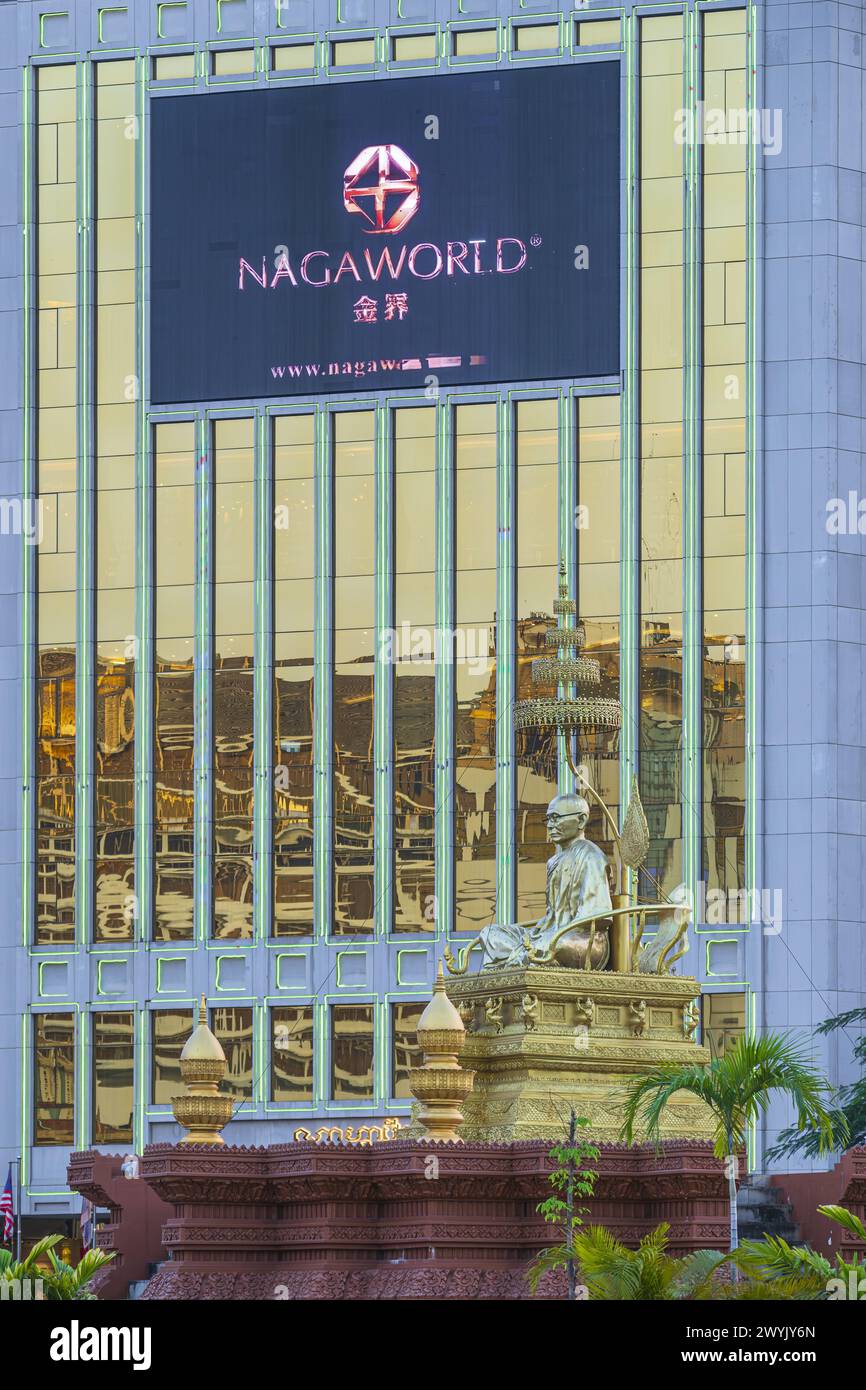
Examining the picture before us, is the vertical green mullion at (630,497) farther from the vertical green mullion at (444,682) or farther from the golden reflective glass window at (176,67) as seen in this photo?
the golden reflective glass window at (176,67)

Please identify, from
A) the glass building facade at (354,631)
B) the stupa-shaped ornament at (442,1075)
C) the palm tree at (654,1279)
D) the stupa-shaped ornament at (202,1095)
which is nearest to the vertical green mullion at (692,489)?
the glass building facade at (354,631)

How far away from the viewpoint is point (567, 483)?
7194cm

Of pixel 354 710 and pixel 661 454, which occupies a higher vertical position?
pixel 661 454

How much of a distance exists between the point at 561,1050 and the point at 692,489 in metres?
31.2

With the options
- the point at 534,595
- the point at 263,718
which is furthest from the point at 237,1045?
the point at 534,595

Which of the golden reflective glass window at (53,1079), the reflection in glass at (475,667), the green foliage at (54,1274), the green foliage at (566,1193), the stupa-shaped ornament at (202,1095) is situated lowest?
the golden reflective glass window at (53,1079)

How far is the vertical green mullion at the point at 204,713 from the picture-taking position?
7312cm

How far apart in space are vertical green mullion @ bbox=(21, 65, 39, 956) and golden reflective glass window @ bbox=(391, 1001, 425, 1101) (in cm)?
941

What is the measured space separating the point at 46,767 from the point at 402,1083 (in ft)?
39.6

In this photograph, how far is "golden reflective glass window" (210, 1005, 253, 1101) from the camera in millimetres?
72312

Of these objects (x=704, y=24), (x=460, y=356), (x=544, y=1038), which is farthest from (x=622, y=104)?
(x=544, y=1038)

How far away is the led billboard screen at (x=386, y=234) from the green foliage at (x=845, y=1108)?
54.9 feet

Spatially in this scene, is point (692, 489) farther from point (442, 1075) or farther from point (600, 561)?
point (442, 1075)

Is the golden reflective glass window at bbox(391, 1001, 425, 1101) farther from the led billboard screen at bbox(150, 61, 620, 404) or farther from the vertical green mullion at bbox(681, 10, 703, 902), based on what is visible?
the led billboard screen at bbox(150, 61, 620, 404)
